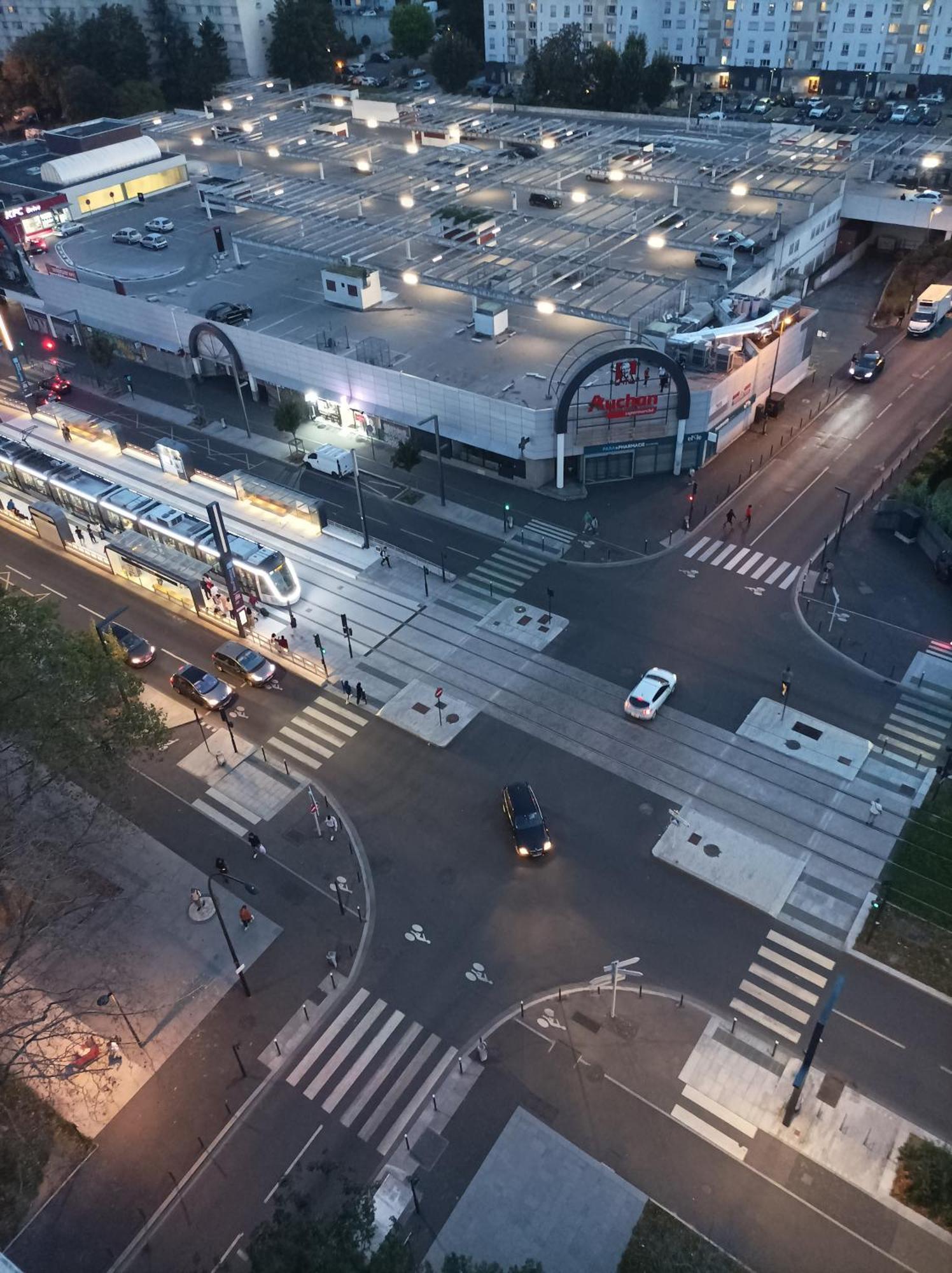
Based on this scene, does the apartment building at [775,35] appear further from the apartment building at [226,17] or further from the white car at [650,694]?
the white car at [650,694]

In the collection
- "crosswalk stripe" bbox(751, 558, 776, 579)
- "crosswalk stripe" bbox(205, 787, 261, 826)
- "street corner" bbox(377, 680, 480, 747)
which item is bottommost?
"crosswalk stripe" bbox(205, 787, 261, 826)

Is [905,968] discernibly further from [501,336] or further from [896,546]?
[501,336]

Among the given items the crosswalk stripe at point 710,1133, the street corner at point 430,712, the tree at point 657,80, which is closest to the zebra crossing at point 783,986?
the crosswalk stripe at point 710,1133

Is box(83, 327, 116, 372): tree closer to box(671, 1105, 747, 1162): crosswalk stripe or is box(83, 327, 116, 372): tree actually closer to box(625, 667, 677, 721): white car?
box(625, 667, 677, 721): white car

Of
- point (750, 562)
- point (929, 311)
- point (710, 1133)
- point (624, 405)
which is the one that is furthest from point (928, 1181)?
point (929, 311)

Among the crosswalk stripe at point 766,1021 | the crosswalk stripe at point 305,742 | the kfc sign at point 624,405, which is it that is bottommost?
the crosswalk stripe at point 766,1021

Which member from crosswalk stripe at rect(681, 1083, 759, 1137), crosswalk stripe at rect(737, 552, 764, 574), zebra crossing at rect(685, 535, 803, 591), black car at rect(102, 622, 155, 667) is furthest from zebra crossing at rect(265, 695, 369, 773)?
crosswalk stripe at rect(737, 552, 764, 574)
